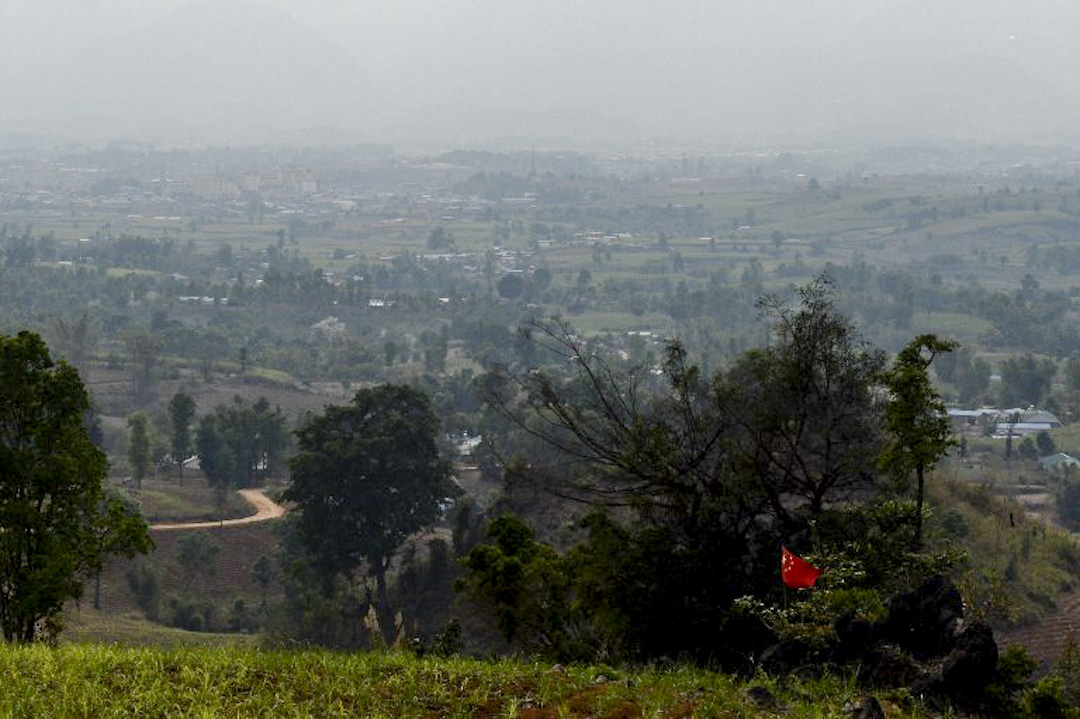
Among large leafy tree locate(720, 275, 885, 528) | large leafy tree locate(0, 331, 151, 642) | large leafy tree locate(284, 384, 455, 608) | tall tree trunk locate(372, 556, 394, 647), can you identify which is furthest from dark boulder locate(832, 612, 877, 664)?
large leafy tree locate(284, 384, 455, 608)

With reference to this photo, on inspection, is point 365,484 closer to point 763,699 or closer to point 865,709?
point 763,699

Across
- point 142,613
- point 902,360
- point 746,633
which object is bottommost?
point 142,613

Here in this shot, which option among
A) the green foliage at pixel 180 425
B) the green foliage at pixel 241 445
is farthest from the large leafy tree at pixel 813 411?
the green foliage at pixel 180 425

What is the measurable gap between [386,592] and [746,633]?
21847 mm

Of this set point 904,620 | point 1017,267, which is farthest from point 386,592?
point 1017,267

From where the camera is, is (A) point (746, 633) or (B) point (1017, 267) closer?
(A) point (746, 633)

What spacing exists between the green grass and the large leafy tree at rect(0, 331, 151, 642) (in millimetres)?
3976

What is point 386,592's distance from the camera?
123ft

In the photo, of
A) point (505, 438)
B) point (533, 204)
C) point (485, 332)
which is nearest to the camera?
point (505, 438)

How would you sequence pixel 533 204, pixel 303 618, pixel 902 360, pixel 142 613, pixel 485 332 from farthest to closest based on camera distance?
1. pixel 533 204
2. pixel 485 332
3. pixel 142 613
4. pixel 303 618
5. pixel 902 360

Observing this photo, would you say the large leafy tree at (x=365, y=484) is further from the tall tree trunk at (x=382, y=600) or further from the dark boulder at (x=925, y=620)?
the dark boulder at (x=925, y=620)

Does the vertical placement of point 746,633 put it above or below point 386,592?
above

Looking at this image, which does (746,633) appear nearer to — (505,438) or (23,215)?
(505,438)

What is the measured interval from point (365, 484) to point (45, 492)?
22623 mm
